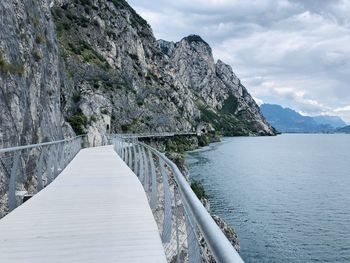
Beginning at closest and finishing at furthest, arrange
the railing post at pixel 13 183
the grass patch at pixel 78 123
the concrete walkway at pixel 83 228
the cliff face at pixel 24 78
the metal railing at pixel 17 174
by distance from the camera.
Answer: the concrete walkway at pixel 83 228 < the railing post at pixel 13 183 < the metal railing at pixel 17 174 < the cliff face at pixel 24 78 < the grass patch at pixel 78 123

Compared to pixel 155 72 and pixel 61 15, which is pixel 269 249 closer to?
pixel 61 15

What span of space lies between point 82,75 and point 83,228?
8052cm

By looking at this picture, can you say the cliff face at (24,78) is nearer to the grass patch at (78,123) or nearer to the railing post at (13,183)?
the railing post at (13,183)

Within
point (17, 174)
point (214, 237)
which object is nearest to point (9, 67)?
point (17, 174)

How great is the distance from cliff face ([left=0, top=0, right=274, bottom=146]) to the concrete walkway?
336 inches

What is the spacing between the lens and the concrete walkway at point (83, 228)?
219 inches

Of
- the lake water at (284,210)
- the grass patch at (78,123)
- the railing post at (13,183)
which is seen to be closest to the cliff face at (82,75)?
the grass patch at (78,123)

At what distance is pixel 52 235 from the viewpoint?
6605mm

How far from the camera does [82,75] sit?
84.4 meters

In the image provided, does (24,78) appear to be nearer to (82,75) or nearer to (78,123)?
(78,123)

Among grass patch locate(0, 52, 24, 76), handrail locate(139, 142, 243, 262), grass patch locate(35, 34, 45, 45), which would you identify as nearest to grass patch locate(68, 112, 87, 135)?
grass patch locate(35, 34, 45, 45)

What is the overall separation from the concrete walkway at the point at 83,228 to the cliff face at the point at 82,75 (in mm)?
8533

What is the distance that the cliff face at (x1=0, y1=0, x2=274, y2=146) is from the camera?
21328 mm

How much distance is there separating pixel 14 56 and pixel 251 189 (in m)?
43.9
